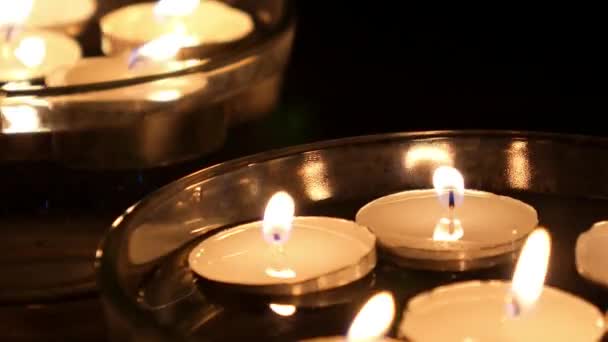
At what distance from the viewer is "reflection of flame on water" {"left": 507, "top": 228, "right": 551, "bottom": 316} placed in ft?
1.66

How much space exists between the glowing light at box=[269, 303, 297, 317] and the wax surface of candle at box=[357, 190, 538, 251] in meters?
0.08

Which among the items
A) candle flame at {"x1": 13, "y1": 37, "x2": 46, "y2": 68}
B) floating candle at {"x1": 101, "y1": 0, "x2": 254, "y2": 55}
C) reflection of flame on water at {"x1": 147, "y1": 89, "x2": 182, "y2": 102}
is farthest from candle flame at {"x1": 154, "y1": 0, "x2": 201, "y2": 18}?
reflection of flame on water at {"x1": 147, "y1": 89, "x2": 182, "y2": 102}

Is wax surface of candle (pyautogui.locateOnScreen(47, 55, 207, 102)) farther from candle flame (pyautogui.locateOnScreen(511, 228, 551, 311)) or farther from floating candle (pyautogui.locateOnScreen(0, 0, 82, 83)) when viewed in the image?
candle flame (pyautogui.locateOnScreen(511, 228, 551, 311))

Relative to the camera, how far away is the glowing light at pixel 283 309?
552 mm

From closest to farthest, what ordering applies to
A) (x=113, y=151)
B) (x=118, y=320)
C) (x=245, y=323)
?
(x=118, y=320) → (x=245, y=323) → (x=113, y=151)

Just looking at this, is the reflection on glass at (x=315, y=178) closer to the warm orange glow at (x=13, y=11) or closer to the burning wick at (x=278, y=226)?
the burning wick at (x=278, y=226)

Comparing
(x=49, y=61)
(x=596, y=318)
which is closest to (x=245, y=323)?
(x=596, y=318)

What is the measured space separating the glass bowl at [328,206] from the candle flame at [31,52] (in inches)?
12.8

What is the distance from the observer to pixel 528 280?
51 centimetres

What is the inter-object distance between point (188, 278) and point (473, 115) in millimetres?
549

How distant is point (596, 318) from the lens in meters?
0.50

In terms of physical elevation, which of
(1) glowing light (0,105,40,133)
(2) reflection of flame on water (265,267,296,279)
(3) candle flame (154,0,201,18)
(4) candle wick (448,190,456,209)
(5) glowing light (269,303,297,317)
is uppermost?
(1) glowing light (0,105,40,133)

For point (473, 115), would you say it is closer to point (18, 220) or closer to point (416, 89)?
point (416, 89)

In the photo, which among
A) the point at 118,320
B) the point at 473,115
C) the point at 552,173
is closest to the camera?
the point at 118,320
